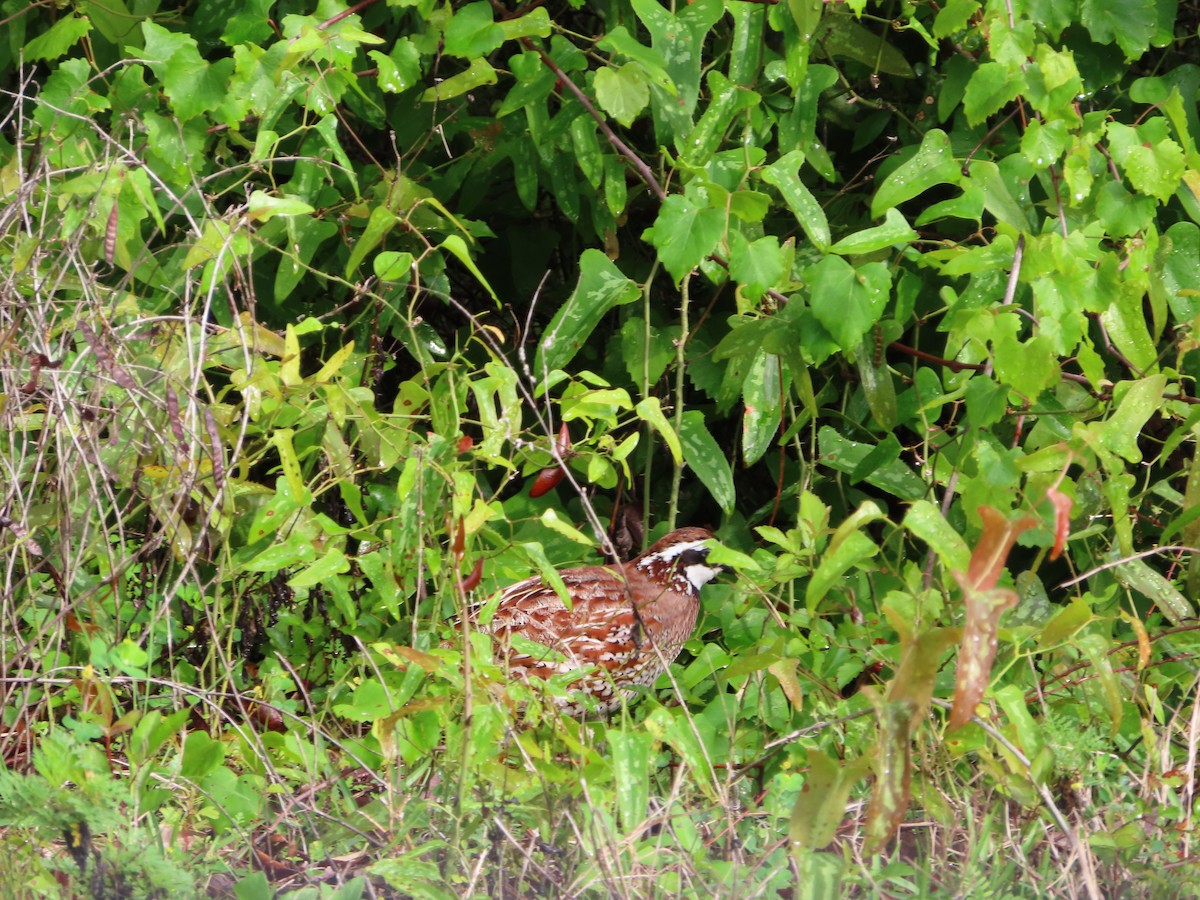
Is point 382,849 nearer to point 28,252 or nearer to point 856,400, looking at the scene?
point 28,252

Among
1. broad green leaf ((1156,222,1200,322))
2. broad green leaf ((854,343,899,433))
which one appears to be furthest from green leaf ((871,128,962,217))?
broad green leaf ((1156,222,1200,322))

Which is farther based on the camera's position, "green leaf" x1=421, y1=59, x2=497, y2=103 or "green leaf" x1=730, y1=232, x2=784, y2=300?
"green leaf" x1=421, y1=59, x2=497, y2=103

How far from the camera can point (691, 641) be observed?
4.65 meters

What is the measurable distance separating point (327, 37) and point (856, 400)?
1.92 metres

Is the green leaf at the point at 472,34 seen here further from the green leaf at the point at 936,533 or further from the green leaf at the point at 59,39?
the green leaf at the point at 936,533

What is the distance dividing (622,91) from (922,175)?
778 mm

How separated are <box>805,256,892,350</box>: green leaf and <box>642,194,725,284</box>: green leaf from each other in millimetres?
270

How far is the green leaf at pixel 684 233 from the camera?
3594 millimetres

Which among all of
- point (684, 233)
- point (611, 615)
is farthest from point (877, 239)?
point (611, 615)

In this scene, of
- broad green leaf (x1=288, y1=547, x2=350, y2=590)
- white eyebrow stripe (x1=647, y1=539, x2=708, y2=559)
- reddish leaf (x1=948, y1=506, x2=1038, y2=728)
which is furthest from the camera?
white eyebrow stripe (x1=647, y1=539, x2=708, y2=559)

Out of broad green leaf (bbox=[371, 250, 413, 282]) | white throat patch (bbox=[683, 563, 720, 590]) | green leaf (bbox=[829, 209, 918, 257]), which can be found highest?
green leaf (bbox=[829, 209, 918, 257])

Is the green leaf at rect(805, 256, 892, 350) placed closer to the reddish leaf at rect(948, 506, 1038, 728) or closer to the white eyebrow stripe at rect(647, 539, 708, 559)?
the white eyebrow stripe at rect(647, 539, 708, 559)

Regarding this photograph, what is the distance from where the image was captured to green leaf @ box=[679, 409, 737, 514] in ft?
13.9

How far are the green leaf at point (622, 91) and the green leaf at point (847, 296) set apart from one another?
2.07 ft
